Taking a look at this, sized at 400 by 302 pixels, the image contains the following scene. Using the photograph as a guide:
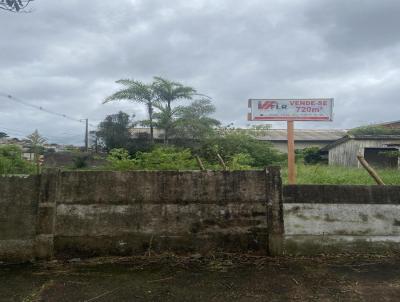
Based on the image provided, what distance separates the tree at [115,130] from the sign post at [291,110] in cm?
1135

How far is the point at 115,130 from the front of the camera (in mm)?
17906

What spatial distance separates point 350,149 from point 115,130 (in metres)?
15.5

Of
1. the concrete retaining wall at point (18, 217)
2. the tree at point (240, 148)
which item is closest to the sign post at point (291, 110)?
the concrete retaining wall at point (18, 217)

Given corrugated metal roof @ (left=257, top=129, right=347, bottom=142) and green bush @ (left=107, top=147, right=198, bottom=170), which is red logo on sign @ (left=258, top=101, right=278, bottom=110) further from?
corrugated metal roof @ (left=257, top=129, right=347, bottom=142)

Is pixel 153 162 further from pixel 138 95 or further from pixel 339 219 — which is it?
pixel 138 95

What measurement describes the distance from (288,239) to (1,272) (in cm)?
363

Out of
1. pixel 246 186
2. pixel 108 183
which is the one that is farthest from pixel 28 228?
pixel 246 186

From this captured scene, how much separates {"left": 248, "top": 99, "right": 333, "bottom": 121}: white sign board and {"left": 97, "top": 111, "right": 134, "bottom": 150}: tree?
11.4m

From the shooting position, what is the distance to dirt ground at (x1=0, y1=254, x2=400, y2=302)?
3757 mm

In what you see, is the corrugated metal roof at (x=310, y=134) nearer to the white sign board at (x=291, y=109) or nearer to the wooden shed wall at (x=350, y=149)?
the wooden shed wall at (x=350, y=149)

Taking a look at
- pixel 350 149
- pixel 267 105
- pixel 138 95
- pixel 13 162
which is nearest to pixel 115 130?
pixel 138 95

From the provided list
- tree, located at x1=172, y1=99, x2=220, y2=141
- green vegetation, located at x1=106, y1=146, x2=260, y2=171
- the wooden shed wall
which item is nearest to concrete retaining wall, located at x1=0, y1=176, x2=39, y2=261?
green vegetation, located at x1=106, y1=146, x2=260, y2=171

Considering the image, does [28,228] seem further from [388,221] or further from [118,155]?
[388,221]

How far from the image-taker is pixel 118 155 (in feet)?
22.9
